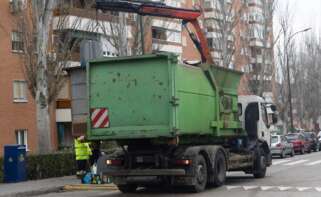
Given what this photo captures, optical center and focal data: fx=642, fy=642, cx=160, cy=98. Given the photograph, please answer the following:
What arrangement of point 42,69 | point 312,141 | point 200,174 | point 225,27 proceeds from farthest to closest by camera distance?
point 225,27 → point 312,141 → point 42,69 → point 200,174

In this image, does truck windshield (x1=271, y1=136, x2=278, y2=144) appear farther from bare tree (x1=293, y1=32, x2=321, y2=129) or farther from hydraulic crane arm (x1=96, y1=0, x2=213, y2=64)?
bare tree (x1=293, y1=32, x2=321, y2=129)

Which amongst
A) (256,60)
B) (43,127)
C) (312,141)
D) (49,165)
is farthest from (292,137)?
(49,165)

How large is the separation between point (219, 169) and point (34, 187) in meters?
5.49

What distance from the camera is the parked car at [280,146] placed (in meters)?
38.5

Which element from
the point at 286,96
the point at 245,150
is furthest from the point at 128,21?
the point at 286,96

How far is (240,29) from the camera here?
55.4 metres

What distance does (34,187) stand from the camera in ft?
62.1

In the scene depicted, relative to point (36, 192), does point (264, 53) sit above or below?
above

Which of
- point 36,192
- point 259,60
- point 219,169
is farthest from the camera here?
point 259,60

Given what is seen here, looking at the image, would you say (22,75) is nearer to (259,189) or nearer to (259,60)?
(259,189)

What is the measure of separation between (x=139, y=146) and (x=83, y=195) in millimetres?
2124

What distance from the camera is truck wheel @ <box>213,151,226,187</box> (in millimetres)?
17594

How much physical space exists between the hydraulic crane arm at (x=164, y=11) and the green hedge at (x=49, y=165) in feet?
18.3

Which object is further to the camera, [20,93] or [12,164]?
[20,93]
